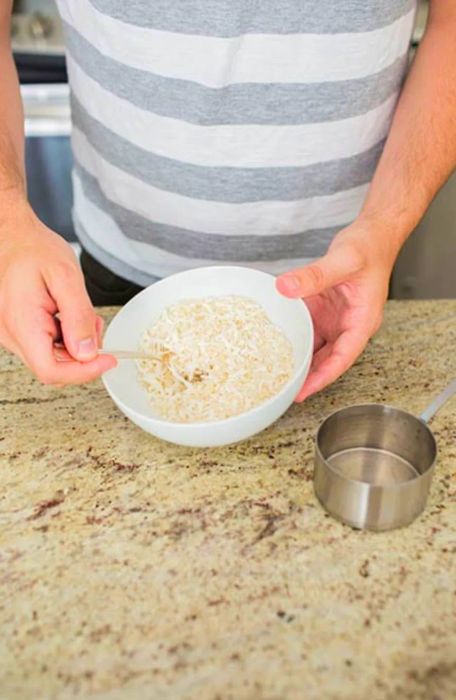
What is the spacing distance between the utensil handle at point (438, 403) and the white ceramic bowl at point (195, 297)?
156mm

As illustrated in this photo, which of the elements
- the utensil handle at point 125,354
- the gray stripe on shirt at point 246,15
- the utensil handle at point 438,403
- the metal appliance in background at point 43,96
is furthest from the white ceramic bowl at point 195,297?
the metal appliance in background at point 43,96

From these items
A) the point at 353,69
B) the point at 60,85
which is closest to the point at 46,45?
the point at 60,85

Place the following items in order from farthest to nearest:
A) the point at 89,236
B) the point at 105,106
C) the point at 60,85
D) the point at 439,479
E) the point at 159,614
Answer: the point at 60,85 < the point at 89,236 < the point at 105,106 < the point at 439,479 < the point at 159,614

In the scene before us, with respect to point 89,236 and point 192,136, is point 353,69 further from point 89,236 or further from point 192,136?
point 89,236

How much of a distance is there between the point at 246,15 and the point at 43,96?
112 centimetres

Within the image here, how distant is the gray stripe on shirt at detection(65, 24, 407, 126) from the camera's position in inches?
42.3

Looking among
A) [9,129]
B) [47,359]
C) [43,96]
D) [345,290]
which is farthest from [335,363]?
[43,96]

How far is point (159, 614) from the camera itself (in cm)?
73

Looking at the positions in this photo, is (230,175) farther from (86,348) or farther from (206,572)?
(206,572)

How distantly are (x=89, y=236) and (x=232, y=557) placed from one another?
784 mm

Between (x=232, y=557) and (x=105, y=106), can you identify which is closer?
(x=232, y=557)

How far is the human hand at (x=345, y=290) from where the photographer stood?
0.90 m

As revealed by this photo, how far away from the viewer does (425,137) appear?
1.10 meters

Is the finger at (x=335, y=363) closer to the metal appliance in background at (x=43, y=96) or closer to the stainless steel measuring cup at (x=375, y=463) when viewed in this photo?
the stainless steel measuring cup at (x=375, y=463)
